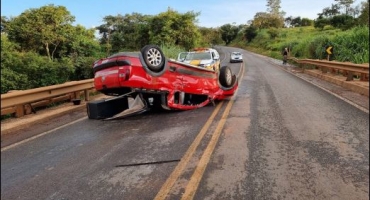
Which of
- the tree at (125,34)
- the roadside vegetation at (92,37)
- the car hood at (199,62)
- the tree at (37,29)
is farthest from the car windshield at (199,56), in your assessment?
the tree at (37,29)

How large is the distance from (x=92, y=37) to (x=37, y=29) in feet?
18.9

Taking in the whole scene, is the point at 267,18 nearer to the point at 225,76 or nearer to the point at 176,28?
the point at 225,76

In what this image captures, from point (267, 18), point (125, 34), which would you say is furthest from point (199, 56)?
point (267, 18)

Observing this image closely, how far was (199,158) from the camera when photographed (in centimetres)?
534

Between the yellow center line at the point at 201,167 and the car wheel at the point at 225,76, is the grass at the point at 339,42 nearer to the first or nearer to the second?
the car wheel at the point at 225,76

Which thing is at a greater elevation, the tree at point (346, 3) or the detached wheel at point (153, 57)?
the tree at point (346, 3)

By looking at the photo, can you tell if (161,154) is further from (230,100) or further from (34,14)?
(34,14)

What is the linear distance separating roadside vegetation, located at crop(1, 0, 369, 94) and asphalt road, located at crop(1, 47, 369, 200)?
769 millimetres

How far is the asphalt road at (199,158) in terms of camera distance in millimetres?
4113

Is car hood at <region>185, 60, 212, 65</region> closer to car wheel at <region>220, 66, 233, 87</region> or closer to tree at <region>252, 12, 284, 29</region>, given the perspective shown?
car wheel at <region>220, 66, 233, 87</region>

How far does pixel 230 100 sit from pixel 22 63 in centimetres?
620

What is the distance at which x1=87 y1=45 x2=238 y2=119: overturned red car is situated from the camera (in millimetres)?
7508

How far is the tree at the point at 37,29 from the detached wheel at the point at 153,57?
344 inches

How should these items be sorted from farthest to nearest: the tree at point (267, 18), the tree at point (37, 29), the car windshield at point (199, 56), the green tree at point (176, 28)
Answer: the green tree at point (176, 28)
the car windshield at point (199, 56)
the tree at point (37, 29)
the tree at point (267, 18)
